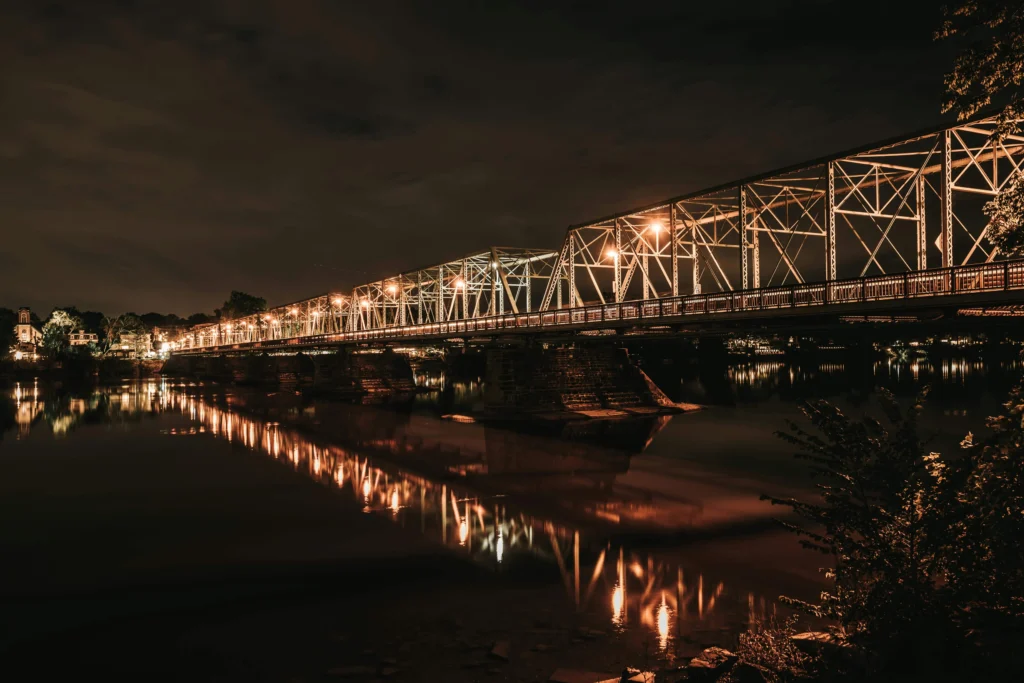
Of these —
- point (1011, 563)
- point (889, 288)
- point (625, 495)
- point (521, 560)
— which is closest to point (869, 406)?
point (889, 288)

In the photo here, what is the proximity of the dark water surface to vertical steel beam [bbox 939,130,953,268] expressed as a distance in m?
10.8

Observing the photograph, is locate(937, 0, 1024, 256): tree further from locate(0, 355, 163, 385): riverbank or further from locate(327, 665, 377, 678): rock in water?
locate(0, 355, 163, 385): riverbank

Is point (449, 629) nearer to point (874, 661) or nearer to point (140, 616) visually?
point (140, 616)

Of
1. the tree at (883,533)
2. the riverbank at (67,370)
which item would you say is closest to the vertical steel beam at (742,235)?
the tree at (883,533)

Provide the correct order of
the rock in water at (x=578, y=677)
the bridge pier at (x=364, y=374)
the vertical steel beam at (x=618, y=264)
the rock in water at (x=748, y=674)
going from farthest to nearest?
the bridge pier at (x=364, y=374) < the vertical steel beam at (x=618, y=264) < the rock in water at (x=578, y=677) < the rock in water at (x=748, y=674)

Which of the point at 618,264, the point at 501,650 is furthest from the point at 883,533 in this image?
the point at 618,264

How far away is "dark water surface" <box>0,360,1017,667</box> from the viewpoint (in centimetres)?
1430

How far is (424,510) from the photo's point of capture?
21.6m

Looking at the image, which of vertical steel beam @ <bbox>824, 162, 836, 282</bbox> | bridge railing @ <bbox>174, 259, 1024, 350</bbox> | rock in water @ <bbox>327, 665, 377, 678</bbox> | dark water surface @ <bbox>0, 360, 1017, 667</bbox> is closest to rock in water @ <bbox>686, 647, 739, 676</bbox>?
dark water surface @ <bbox>0, 360, 1017, 667</bbox>

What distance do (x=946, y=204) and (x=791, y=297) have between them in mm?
6880

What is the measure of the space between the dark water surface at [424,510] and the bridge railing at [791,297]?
23.8ft

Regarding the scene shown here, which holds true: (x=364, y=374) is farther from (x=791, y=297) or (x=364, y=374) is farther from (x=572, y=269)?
(x=791, y=297)

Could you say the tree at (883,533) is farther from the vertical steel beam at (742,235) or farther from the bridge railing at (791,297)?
the vertical steel beam at (742,235)

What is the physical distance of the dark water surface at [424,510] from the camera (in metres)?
14.3
